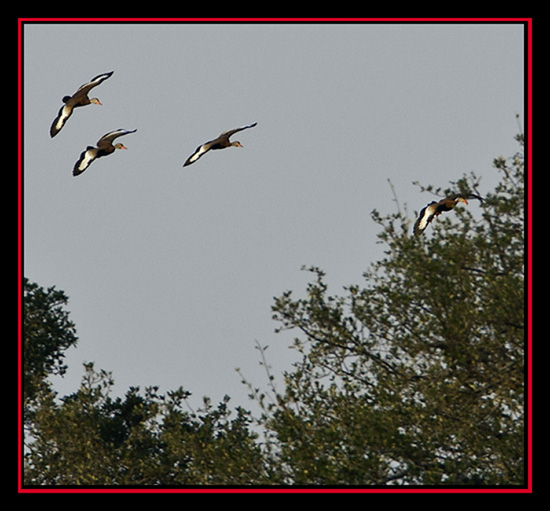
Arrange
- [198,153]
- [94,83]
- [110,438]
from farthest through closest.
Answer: [110,438], [198,153], [94,83]


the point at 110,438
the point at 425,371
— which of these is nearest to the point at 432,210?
the point at 425,371

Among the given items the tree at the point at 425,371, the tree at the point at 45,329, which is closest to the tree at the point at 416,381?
the tree at the point at 425,371

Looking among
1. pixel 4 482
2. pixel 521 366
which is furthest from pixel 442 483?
pixel 4 482

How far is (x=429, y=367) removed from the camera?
67.4ft

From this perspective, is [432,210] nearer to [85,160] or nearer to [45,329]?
[85,160]

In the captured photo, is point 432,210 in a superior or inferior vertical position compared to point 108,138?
inferior

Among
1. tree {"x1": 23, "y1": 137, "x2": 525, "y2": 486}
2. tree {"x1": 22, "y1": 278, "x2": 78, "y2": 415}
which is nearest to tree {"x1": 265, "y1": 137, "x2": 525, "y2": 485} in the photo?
tree {"x1": 23, "y1": 137, "x2": 525, "y2": 486}

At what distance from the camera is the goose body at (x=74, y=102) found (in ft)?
66.2

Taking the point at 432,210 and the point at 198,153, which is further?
the point at 198,153

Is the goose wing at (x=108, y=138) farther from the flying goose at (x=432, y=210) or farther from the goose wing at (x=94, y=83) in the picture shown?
the flying goose at (x=432, y=210)

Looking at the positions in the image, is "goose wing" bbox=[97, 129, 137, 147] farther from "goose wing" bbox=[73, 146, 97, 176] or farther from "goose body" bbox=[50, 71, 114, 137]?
"goose body" bbox=[50, 71, 114, 137]

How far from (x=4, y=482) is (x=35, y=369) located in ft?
61.1

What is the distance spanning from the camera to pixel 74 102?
20906 mm
